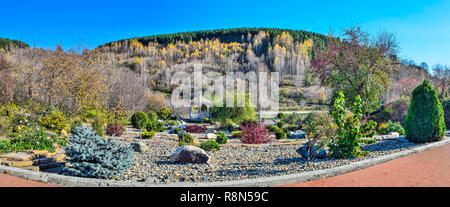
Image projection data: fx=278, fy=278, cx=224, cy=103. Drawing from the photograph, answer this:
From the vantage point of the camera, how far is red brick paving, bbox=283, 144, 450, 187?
4.41 metres

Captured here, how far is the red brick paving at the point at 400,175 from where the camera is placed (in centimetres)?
441

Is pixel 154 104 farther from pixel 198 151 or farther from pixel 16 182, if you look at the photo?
pixel 16 182

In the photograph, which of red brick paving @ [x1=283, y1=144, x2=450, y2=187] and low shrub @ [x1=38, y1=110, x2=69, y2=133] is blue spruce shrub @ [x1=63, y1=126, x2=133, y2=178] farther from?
low shrub @ [x1=38, y1=110, x2=69, y2=133]

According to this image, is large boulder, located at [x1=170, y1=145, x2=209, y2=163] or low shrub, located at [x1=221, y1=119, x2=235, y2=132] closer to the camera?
large boulder, located at [x1=170, y1=145, x2=209, y2=163]

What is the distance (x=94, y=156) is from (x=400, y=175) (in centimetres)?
526

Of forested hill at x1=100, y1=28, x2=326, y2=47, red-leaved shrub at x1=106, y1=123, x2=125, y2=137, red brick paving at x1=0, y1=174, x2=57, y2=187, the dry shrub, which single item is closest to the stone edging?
red brick paving at x1=0, y1=174, x2=57, y2=187

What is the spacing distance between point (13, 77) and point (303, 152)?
53.6 ft

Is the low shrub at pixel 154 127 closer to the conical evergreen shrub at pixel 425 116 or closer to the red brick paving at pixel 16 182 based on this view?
the red brick paving at pixel 16 182

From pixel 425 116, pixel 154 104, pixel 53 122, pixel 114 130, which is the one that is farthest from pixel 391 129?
pixel 154 104

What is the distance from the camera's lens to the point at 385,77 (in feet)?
43.5

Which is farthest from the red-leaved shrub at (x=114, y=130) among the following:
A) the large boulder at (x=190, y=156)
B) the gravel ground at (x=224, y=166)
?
the large boulder at (x=190, y=156)

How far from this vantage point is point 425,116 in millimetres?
8023

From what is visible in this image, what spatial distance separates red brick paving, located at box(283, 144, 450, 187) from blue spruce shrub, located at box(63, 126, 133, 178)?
2.86 meters
